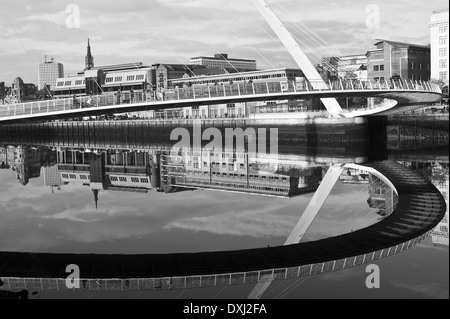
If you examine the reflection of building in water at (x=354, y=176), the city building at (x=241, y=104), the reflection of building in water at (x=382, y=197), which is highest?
the city building at (x=241, y=104)

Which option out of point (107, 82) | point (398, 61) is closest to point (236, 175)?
point (398, 61)

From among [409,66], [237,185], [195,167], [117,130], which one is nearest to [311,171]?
[237,185]

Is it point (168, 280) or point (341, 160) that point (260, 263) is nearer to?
point (168, 280)

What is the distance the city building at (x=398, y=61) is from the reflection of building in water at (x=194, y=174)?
21.6 m

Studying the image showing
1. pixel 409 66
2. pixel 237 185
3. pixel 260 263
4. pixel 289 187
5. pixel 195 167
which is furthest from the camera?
pixel 409 66

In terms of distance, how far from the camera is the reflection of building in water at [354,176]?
52.4ft

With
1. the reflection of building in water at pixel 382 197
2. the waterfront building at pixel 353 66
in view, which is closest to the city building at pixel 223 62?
the waterfront building at pixel 353 66

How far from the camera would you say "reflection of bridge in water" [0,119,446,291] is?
283 inches

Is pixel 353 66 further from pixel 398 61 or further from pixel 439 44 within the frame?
pixel 439 44

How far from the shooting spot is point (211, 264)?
7809mm

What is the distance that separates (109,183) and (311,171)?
5499 millimetres

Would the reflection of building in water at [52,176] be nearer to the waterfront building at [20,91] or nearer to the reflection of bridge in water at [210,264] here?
the reflection of bridge in water at [210,264]
